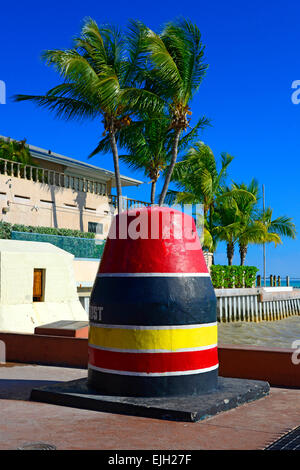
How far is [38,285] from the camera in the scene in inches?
596

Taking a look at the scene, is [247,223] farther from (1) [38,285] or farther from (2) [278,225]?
(1) [38,285]

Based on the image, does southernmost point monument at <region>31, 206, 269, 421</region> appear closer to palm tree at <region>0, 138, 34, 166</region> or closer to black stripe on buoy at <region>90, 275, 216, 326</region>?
black stripe on buoy at <region>90, 275, 216, 326</region>

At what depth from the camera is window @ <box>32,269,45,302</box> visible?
1503cm

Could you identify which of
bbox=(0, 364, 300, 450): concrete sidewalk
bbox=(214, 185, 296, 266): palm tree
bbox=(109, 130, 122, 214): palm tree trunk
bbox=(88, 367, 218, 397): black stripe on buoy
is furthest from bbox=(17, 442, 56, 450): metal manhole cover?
bbox=(214, 185, 296, 266): palm tree

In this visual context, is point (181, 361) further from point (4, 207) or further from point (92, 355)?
point (4, 207)

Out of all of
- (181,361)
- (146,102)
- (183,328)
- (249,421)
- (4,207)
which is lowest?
(249,421)

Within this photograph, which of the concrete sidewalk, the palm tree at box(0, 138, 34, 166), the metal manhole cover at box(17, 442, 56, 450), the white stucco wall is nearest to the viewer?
the metal manhole cover at box(17, 442, 56, 450)

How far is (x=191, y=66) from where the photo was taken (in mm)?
25812

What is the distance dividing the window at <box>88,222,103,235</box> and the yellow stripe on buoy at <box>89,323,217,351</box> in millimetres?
26848

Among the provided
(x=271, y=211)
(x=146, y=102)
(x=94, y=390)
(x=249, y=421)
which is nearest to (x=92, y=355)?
(x=94, y=390)

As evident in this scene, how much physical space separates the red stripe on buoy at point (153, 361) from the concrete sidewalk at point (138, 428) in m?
0.60

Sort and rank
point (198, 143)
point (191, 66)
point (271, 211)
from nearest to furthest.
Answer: point (191, 66) < point (198, 143) < point (271, 211)

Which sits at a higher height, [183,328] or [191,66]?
[191,66]
